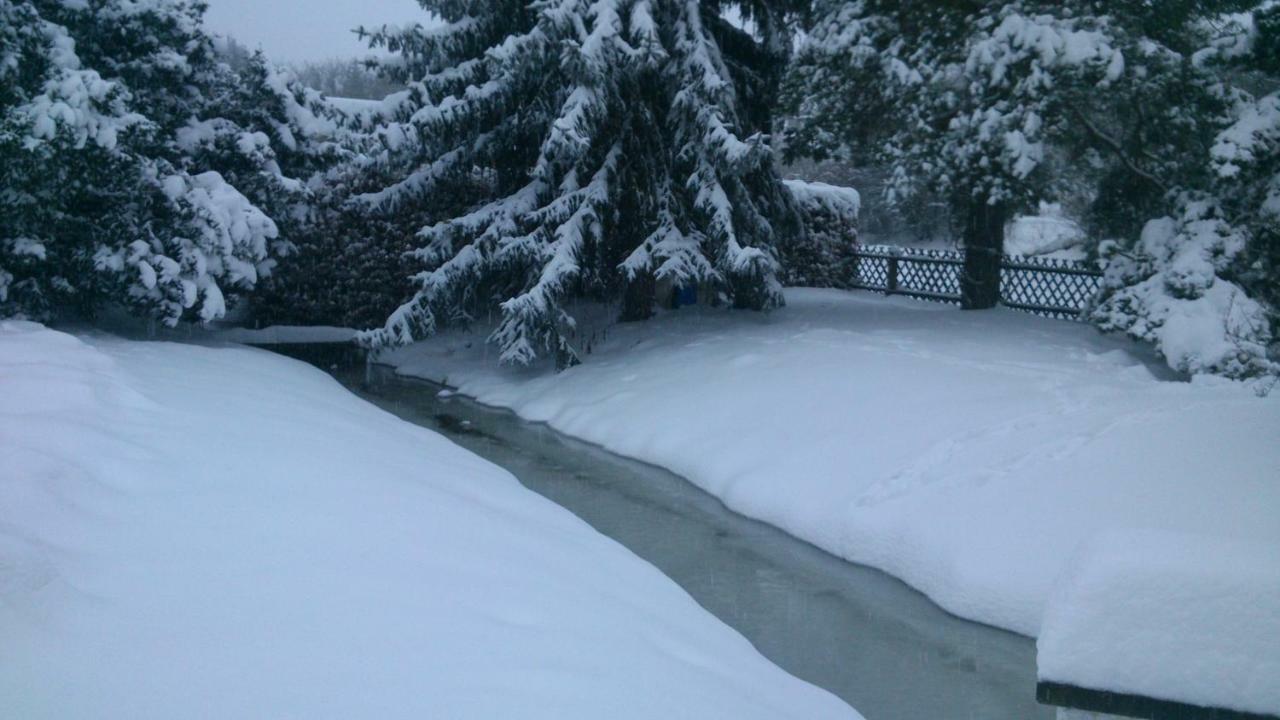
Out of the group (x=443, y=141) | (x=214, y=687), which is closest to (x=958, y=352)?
(x=443, y=141)

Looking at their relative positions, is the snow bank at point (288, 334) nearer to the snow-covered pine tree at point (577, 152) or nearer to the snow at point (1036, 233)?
the snow-covered pine tree at point (577, 152)

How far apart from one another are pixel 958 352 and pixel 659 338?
4120 mm

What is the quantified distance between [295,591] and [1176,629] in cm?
308

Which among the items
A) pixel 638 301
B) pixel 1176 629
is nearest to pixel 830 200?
pixel 638 301

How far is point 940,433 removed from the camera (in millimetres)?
7945

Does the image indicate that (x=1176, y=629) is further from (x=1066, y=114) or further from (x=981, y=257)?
(x=981, y=257)

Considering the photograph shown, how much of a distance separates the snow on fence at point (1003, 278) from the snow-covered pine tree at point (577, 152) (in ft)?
10.9

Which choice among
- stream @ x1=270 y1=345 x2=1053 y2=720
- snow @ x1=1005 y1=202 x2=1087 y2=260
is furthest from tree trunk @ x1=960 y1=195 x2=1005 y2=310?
snow @ x1=1005 y1=202 x2=1087 y2=260

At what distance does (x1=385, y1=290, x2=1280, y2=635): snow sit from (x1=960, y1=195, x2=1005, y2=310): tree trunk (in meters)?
0.81

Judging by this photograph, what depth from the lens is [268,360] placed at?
1135 cm

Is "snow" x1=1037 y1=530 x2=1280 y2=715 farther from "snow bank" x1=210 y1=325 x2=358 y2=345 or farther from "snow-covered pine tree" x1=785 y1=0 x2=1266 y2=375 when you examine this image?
"snow bank" x1=210 y1=325 x2=358 y2=345

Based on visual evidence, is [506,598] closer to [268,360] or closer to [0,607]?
[0,607]

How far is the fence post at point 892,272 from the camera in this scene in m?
16.7

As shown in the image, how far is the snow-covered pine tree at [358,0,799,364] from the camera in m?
11.4
